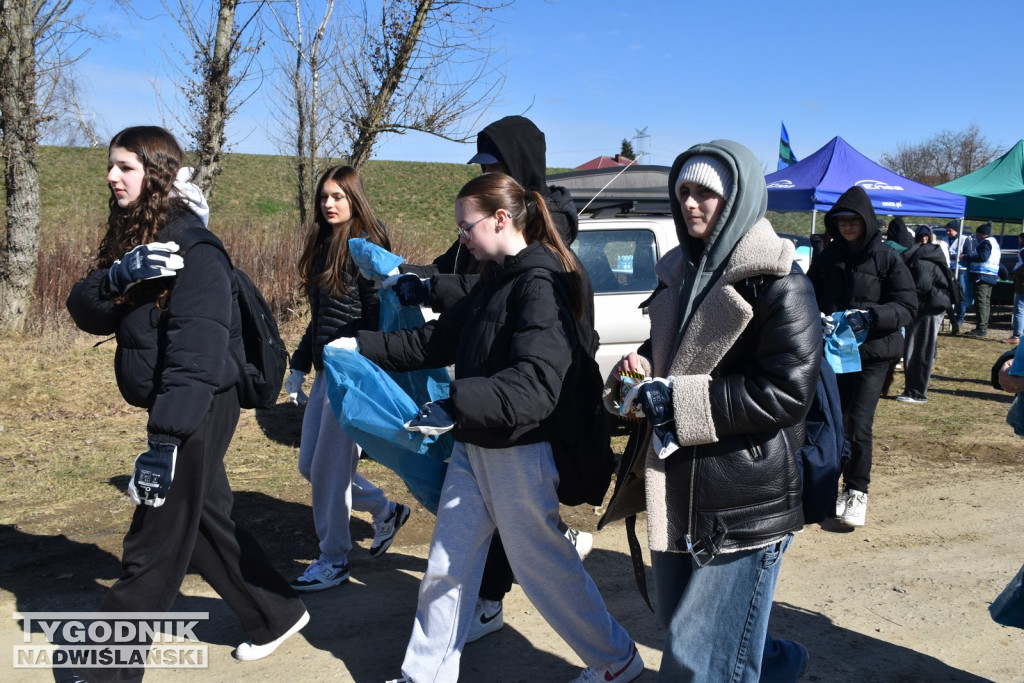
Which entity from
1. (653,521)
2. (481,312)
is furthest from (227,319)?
(653,521)

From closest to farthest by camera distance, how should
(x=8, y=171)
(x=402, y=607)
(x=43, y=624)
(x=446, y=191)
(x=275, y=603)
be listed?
(x=275, y=603) < (x=43, y=624) < (x=402, y=607) < (x=8, y=171) < (x=446, y=191)

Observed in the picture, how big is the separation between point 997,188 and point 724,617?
61.1 feet

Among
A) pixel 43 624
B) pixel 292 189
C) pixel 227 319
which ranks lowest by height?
pixel 43 624

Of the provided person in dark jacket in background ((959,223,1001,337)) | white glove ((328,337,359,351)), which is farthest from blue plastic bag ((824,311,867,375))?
person in dark jacket in background ((959,223,1001,337))

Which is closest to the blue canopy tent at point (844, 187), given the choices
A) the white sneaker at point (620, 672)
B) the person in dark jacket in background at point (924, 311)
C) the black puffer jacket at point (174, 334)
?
the person in dark jacket in background at point (924, 311)

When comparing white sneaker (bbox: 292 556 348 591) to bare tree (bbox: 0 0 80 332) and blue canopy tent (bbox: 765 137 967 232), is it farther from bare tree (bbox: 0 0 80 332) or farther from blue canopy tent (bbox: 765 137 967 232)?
blue canopy tent (bbox: 765 137 967 232)

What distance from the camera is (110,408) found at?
288 inches

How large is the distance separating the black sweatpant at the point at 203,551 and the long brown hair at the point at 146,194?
0.66 m

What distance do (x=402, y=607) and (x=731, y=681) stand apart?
75.8 inches

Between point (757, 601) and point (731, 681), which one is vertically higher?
point (757, 601)

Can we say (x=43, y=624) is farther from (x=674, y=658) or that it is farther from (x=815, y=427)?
(x=815, y=427)

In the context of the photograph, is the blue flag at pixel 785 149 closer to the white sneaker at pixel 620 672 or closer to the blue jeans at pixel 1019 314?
the blue jeans at pixel 1019 314

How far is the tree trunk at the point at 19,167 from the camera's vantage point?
353 inches

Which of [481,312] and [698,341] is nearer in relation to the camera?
[698,341]
